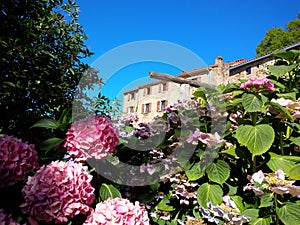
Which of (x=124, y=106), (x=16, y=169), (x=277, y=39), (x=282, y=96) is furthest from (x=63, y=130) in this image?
(x=277, y=39)

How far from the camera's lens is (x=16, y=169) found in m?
0.89

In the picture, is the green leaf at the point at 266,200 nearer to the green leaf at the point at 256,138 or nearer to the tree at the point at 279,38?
the green leaf at the point at 256,138

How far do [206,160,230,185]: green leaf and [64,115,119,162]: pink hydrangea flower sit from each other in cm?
38

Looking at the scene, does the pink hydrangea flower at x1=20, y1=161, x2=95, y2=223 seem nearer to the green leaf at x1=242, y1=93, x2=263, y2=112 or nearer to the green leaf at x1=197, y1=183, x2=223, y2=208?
the green leaf at x1=197, y1=183, x2=223, y2=208

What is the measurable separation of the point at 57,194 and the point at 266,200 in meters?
0.64

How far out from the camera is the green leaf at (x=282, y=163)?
989 millimetres

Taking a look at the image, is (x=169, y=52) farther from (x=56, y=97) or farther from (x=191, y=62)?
(x=56, y=97)

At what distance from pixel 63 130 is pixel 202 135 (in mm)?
513

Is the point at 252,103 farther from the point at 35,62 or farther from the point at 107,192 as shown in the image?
the point at 35,62

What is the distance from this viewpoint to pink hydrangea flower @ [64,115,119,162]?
3.06ft

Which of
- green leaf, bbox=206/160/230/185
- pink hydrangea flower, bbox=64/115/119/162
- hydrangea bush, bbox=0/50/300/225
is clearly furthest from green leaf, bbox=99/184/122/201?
green leaf, bbox=206/160/230/185

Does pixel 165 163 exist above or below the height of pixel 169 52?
below

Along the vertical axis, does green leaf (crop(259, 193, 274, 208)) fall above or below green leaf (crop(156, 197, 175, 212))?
above

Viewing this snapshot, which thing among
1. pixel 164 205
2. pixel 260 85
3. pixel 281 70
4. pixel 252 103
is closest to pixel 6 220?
pixel 164 205
